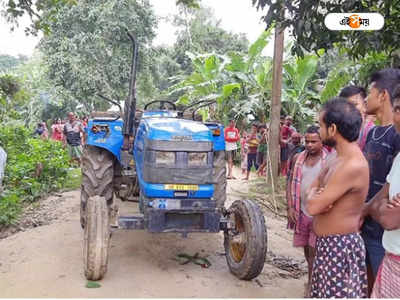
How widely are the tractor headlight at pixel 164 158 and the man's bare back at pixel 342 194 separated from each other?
6.44 ft

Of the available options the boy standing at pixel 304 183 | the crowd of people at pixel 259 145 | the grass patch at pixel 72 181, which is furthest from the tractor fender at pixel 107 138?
the crowd of people at pixel 259 145

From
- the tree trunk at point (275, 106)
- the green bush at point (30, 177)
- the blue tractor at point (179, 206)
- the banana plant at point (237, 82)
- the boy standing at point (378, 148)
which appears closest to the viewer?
the boy standing at point (378, 148)

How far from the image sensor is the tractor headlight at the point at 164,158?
433cm

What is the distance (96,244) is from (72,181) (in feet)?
20.0

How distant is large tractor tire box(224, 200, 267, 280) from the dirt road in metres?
0.15

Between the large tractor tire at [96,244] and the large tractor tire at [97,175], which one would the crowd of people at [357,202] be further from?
the large tractor tire at [97,175]

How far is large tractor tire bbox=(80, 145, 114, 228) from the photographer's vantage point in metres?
5.12

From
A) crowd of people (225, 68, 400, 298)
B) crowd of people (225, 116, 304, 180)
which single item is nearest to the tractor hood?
crowd of people (225, 68, 400, 298)

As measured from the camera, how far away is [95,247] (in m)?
3.92

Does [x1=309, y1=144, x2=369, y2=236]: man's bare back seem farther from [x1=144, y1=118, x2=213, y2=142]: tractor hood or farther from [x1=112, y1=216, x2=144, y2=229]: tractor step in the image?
[x1=112, y1=216, x2=144, y2=229]: tractor step

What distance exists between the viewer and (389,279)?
228 centimetres

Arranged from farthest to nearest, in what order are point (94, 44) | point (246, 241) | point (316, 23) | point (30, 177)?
point (94, 44)
point (30, 177)
point (246, 241)
point (316, 23)

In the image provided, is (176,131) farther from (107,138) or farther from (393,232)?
(393,232)

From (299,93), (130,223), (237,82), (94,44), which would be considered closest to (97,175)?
(130,223)
